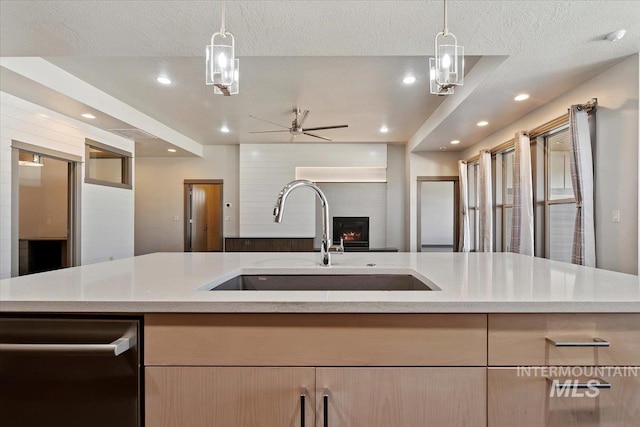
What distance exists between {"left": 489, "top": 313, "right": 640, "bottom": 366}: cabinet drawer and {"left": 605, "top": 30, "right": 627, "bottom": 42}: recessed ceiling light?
8.05 feet

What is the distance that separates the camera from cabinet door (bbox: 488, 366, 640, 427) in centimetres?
86

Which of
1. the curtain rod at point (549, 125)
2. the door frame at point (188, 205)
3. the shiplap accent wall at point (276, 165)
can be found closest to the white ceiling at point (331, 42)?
the curtain rod at point (549, 125)

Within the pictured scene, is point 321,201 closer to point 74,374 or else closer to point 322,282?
point 322,282

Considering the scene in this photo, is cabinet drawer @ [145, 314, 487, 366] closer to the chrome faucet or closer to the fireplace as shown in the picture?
the chrome faucet

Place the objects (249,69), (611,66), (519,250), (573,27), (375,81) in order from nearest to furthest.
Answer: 1. (573,27)
2. (611,66)
3. (249,69)
4. (375,81)
5. (519,250)

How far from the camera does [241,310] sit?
863 millimetres

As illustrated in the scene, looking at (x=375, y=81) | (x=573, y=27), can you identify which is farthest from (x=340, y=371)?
(x=375, y=81)

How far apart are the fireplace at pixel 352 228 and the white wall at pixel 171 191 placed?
92.5 inches

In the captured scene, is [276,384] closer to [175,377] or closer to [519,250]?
[175,377]

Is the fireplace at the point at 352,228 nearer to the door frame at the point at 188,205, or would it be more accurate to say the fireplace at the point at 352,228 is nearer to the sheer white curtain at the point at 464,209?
the sheer white curtain at the point at 464,209

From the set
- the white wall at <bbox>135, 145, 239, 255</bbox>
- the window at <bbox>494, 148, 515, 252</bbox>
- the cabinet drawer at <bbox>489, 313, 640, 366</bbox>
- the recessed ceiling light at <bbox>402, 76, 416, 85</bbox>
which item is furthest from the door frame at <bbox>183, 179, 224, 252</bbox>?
the cabinet drawer at <bbox>489, 313, 640, 366</bbox>

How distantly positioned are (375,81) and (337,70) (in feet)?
1.82

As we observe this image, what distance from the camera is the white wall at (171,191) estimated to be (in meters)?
7.57

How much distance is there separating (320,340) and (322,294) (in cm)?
13
